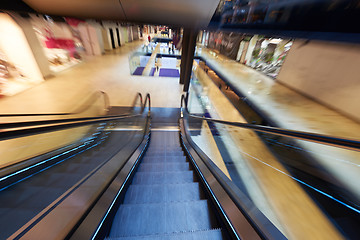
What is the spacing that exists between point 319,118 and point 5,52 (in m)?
10.7

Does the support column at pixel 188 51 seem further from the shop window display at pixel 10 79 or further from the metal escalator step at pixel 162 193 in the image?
the shop window display at pixel 10 79

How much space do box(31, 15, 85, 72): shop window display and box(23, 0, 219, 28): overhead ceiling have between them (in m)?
4.47

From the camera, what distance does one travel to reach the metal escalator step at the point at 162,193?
1537mm

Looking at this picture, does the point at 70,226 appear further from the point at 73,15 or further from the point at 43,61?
the point at 43,61

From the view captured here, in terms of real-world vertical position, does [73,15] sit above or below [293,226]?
above

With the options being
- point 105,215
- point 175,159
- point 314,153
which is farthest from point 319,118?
point 105,215

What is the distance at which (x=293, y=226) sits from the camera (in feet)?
7.70

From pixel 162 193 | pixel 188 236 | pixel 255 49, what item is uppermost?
pixel 255 49

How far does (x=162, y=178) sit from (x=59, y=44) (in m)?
10.0

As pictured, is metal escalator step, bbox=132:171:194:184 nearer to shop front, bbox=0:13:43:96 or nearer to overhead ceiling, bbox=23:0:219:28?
overhead ceiling, bbox=23:0:219:28

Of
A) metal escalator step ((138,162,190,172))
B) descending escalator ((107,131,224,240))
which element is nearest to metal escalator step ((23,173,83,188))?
descending escalator ((107,131,224,240))

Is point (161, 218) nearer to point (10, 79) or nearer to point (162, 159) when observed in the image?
point (162, 159)

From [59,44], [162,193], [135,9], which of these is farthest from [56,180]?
[59,44]

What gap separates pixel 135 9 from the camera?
108 inches
